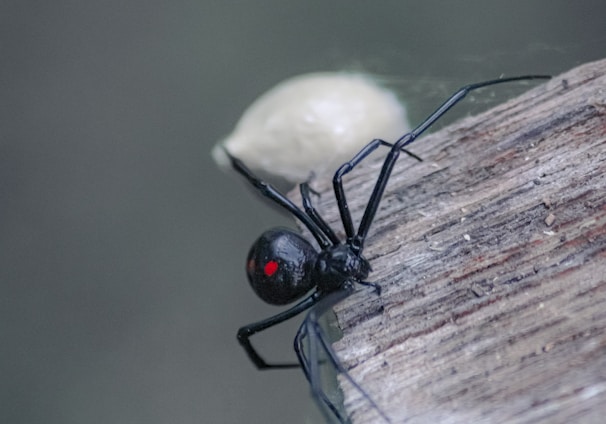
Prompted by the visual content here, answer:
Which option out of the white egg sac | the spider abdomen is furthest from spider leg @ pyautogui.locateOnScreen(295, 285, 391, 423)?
the white egg sac

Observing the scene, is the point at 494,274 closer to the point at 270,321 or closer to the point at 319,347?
the point at 319,347

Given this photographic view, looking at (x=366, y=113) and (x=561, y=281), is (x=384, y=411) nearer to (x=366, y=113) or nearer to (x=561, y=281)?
(x=561, y=281)

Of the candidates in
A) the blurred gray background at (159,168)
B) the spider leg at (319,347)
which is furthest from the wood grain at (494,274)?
the blurred gray background at (159,168)

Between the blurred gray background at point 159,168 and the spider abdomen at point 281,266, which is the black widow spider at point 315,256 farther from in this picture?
the blurred gray background at point 159,168

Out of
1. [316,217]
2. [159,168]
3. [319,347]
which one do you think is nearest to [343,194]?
[316,217]

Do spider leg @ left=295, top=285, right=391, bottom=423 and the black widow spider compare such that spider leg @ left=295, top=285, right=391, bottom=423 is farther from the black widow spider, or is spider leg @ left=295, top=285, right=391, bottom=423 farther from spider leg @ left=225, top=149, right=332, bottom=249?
spider leg @ left=225, top=149, right=332, bottom=249
